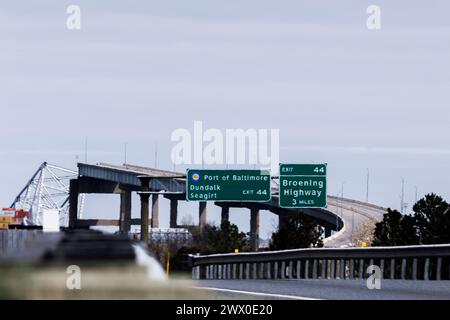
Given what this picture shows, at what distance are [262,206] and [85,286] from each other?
142752mm

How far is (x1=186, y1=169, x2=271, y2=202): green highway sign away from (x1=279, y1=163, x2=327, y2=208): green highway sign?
256 centimetres

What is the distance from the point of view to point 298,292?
69.3 feet

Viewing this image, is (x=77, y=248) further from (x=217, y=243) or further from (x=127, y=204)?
(x=217, y=243)

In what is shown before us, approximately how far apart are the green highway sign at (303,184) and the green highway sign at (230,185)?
256cm

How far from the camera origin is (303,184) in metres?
67.4

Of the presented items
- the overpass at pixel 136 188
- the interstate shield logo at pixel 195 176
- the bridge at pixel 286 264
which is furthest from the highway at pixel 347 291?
the interstate shield logo at pixel 195 176

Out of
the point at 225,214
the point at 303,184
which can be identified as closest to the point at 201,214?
the point at 225,214

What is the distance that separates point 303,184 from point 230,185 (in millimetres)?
5219

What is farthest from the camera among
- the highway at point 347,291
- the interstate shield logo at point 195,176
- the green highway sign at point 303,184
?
the interstate shield logo at point 195,176

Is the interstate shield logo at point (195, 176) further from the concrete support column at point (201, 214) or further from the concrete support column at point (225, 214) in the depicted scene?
the concrete support column at point (225, 214)

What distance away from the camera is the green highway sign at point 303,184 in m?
66.8

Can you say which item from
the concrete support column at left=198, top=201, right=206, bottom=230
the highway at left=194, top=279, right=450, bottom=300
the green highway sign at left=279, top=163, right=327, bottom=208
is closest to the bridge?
the highway at left=194, top=279, right=450, bottom=300

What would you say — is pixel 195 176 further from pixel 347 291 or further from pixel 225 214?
pixel 225 214
